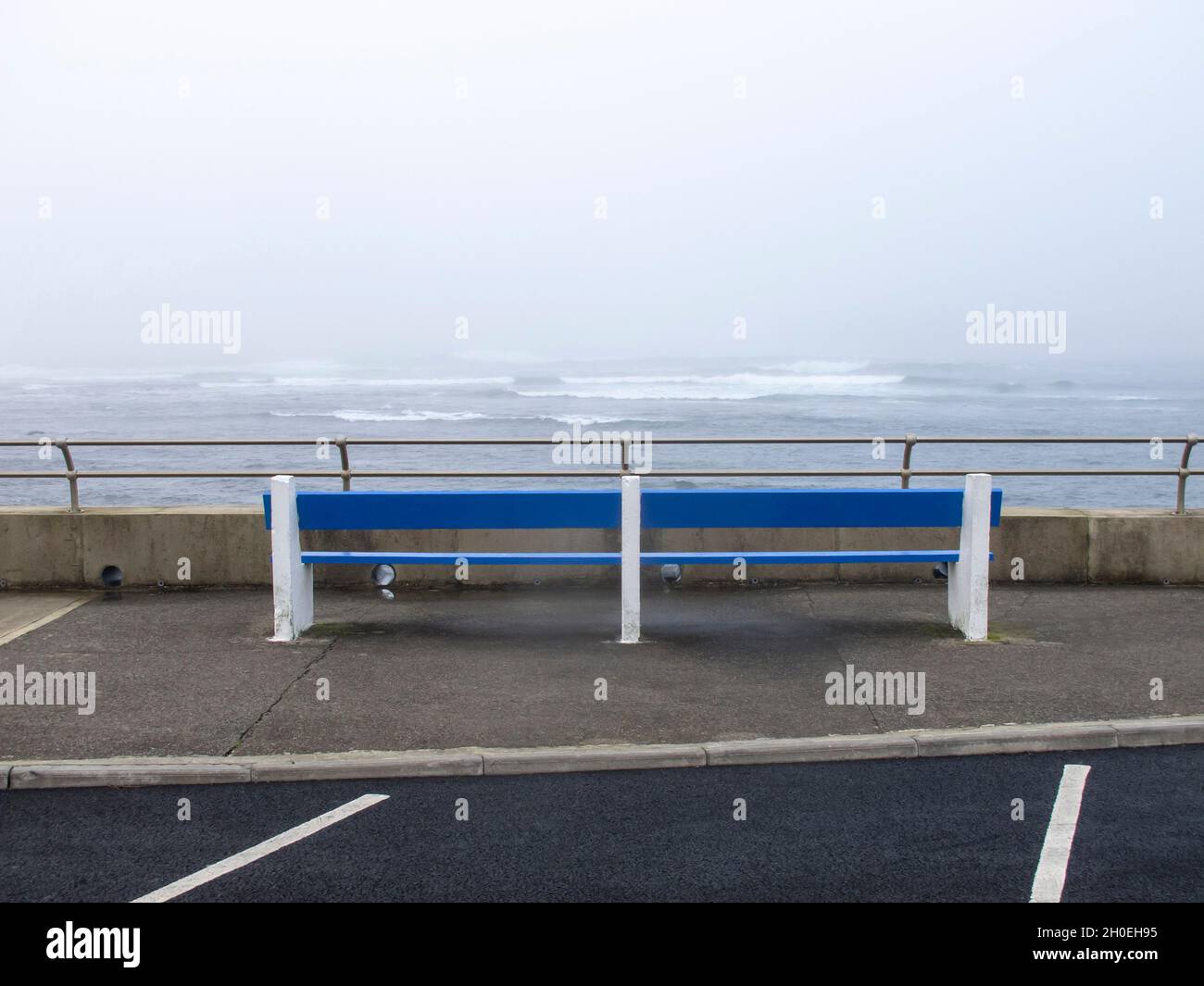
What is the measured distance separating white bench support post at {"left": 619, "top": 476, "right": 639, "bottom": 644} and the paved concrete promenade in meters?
0.21

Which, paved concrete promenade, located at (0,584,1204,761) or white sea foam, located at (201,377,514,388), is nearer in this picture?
paved concrete promenade, located at (0,584,1204,761)

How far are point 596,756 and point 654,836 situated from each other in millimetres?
827

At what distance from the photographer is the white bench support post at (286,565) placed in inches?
307

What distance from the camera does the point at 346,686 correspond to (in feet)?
22.3

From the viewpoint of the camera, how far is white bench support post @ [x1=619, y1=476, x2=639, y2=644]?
25.6ft

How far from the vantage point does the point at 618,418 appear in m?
57.5

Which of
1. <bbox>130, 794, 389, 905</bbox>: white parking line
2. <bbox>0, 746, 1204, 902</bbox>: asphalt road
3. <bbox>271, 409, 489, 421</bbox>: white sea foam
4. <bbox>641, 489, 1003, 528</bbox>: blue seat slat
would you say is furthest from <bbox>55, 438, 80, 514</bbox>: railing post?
<bbox>271, 409, 489, 421</bbox>: white sea foam

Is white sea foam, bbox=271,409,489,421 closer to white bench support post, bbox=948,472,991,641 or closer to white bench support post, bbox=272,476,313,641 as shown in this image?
white bench support post, bbox=272,476,313,641

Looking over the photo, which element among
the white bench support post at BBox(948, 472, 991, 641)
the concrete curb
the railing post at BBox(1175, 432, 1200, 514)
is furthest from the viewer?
the railing post at BBox(1175, 432, 1200, 514)

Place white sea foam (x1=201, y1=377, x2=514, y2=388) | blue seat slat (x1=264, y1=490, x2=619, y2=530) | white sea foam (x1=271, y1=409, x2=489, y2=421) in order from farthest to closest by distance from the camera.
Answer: white sea foam (x1=201, y1=377, x2=514, y2=388)
white sea foam (x1=271, y1=409, x2=489, y2=421)
blue seat slat (x1=264, y1=490, x2=619, y2=530)

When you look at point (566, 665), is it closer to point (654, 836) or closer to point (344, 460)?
point (654, 836)
